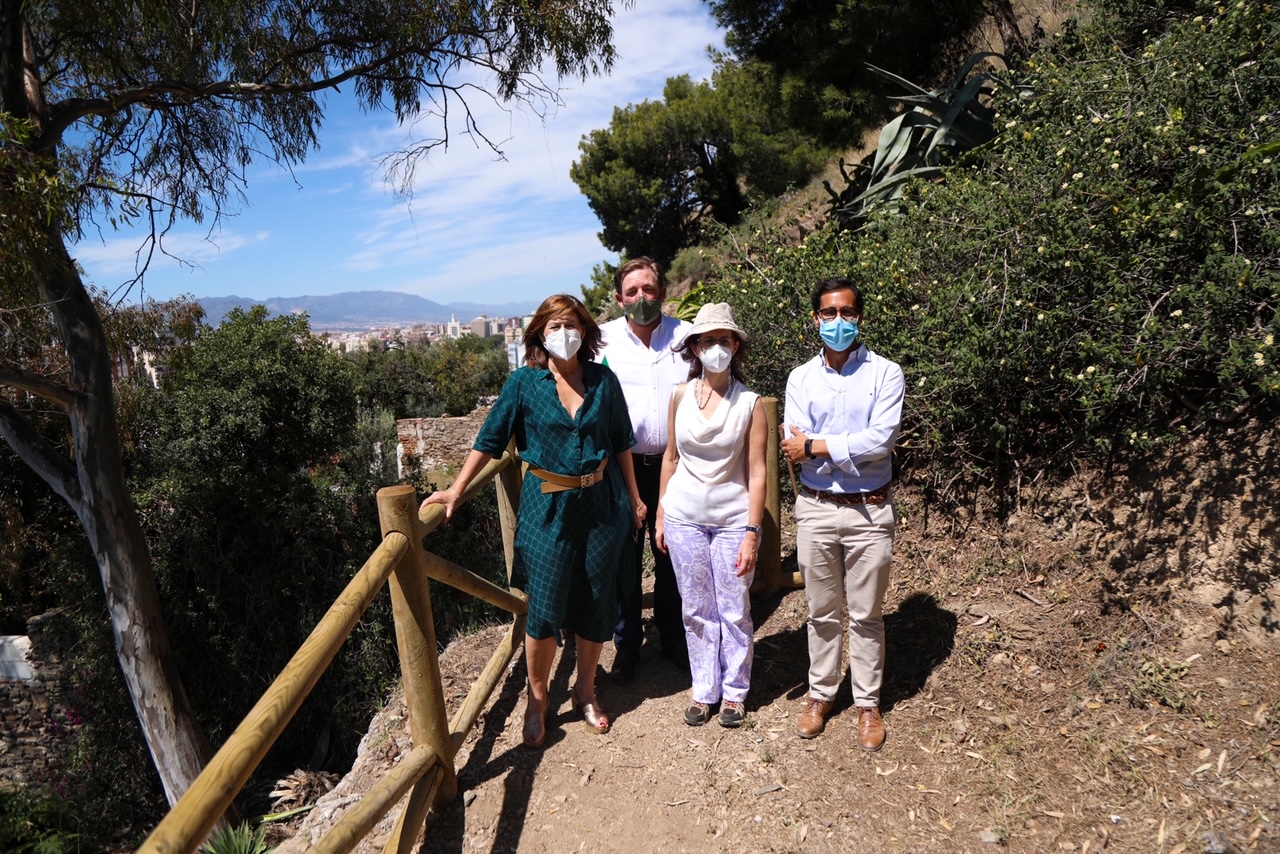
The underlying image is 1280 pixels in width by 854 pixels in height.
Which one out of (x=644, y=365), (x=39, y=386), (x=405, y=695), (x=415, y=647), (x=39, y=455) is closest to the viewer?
(x=415, y=647)

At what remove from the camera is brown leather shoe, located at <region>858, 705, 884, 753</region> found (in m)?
3.01

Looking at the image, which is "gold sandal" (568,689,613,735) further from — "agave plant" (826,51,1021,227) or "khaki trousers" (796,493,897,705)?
"agave plant" (826,51,1021,227)

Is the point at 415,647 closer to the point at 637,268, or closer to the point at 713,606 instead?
the point at 713,606

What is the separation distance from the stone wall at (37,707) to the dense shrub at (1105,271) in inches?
410

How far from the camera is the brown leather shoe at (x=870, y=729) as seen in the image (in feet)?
9.87

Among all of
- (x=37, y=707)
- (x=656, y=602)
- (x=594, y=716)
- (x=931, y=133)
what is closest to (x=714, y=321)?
(x=656, y=602)

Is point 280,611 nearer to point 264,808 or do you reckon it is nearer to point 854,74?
point 264,808

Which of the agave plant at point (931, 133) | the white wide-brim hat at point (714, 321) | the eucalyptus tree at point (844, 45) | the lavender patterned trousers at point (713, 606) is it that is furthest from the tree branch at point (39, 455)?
the eucalyptus tree at point (844, 45)

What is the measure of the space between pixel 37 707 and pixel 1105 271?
1254cm

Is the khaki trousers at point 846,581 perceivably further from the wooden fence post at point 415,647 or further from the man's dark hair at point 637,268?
the wooden fence post at point 415,647

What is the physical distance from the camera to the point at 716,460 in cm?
302

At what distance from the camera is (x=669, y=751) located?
3.13 meters

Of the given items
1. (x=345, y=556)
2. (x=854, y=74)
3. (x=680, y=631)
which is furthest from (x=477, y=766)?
(x=854, y=74)

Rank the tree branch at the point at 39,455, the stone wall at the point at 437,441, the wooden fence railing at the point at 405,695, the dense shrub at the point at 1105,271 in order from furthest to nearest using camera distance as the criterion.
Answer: the stone wall at the point at 437,441 < the tree branch at the point at 39,455 < the dense shrub at the point at 1105,271 < the wooden fence railing at the point at 405,695
